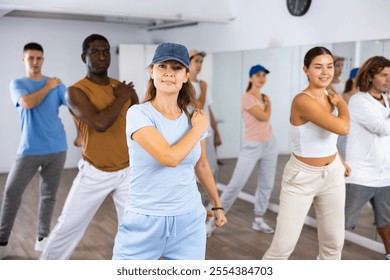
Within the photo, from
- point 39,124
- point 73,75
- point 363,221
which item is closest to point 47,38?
point 73,75

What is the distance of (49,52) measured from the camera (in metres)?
5.54

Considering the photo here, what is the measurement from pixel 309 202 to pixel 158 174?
3.26ft

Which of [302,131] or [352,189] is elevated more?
[302,131]

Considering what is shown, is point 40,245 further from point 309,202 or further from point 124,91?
point 309,202

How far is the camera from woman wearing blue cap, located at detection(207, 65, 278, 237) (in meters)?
3.77

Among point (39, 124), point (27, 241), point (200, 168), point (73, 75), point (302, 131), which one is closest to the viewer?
point (200, 168)

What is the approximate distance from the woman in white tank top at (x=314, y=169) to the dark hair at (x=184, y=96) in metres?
0.70

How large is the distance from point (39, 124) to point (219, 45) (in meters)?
2.60

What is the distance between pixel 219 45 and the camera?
521 cm

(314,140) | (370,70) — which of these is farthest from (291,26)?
(314,140)

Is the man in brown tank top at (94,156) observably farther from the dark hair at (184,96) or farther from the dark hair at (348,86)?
the dark hair at (348,86)

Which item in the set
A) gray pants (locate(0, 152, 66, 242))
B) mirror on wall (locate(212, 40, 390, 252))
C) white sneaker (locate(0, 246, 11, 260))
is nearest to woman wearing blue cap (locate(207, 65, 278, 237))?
mirror on wall (locate(212, 40, 390, 252))

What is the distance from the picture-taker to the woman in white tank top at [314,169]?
2281 millimetres

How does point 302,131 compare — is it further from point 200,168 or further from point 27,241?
point 27,241
